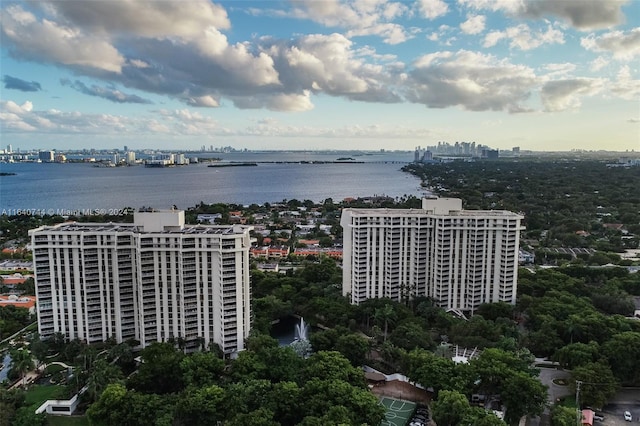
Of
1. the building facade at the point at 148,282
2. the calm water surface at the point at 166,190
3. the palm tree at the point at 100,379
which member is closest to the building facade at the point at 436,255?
the building facade at the point at 148,282

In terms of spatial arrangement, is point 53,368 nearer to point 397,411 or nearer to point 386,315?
point 397,411

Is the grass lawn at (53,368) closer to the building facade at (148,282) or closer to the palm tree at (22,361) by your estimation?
the palm tree at (22,361)

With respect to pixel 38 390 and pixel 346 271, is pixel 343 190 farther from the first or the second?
pixel 38 390

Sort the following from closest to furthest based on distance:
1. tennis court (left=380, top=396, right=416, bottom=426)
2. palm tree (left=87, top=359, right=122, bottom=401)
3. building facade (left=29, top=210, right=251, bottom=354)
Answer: tennis court (left=380, top=396, right=416, bottom=426) < palm tree (left=87, top=359, right=122, bottom=401) < building facade (left=29, top=210, right=251, bottom=354)

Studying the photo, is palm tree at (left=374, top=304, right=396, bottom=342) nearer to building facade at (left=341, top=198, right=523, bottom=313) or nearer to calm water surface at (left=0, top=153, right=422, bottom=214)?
building facade at (left=341, top=198, right=523, bottom=313)

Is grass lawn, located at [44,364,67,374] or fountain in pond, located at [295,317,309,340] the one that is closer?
grass lawn, located at [44,364,67,374]

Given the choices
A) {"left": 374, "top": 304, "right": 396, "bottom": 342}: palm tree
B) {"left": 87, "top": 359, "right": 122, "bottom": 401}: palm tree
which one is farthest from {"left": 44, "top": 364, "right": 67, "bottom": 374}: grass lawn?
{"left": 374, "top": 304, "right": 396, "bottom": 342}: palm tree
